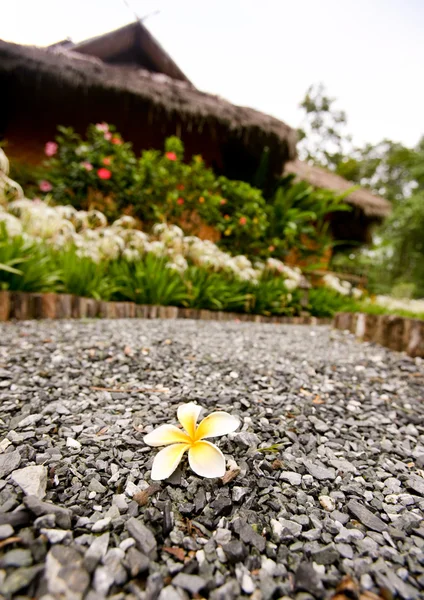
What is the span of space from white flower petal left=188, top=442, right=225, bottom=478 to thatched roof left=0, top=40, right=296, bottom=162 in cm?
499

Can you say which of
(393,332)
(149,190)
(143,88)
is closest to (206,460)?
(393,332)

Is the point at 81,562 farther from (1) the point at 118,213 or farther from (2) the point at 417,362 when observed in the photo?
(1) the point at 118,213

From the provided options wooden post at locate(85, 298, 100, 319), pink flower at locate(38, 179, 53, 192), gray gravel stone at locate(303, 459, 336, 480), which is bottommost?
gray gravel stone at locate(303, 459, 336, 480)

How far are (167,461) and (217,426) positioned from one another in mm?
Result: 133

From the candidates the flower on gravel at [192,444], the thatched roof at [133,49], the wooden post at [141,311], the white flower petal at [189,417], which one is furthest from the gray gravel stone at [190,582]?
the thatched roof at [133,49]

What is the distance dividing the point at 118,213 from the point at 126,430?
3.67 meters

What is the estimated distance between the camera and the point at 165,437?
0.72m

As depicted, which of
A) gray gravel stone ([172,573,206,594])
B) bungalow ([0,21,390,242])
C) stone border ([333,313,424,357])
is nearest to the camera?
gray gravel stone ([172,573,206,594])

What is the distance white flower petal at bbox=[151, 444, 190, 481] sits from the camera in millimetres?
633

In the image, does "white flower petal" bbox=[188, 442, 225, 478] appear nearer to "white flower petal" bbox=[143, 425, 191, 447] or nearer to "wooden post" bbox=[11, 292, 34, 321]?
"white flower petal" bbox=[143, 425, 191, 447]

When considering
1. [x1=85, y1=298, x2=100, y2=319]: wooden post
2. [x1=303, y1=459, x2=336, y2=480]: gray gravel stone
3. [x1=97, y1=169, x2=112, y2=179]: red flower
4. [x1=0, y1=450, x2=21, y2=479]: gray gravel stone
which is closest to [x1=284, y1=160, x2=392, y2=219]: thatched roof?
[x1=97, y1=169, x2=112, y2=179]: red flower

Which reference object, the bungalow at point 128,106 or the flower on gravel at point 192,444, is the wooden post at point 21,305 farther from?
the bungalow at point 128,106

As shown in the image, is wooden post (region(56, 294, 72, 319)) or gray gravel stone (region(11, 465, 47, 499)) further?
wooden post (region(56, 294, 72, 319))

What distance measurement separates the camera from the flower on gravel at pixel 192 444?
643mm
